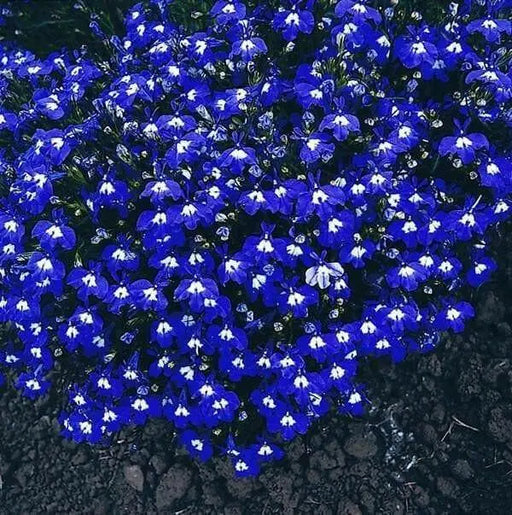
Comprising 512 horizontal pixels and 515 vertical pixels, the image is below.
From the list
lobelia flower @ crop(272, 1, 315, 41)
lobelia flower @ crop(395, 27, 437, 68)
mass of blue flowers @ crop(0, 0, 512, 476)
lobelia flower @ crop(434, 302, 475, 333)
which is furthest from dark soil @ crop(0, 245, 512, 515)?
lobelia flower @ crop(272, 1, 315, 41)

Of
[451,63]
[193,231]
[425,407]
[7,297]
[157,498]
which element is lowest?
[157,498]

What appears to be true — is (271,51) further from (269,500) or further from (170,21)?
(269,500)

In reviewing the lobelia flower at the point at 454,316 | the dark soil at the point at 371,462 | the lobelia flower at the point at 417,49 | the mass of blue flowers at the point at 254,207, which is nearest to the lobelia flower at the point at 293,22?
the mass of blue flowers at the point at 254,207

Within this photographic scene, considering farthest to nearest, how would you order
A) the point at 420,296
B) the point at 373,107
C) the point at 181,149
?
the point at 420,296
the point at 373,107
the point at 181,149

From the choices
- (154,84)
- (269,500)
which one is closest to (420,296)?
(269,500)

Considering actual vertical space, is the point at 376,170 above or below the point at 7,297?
above

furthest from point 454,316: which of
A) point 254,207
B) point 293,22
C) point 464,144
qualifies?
point 293,22

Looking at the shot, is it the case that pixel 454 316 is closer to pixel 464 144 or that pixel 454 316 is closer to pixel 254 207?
pixel 464 144
